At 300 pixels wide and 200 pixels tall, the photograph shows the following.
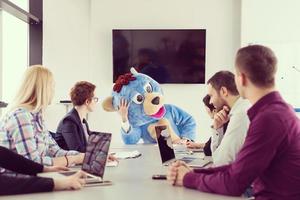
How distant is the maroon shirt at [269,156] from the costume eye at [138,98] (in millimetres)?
2107

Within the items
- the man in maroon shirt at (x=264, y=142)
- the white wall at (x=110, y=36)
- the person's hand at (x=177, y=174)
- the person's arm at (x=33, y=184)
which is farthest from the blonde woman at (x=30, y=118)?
the white wall at (x=110, y=36)

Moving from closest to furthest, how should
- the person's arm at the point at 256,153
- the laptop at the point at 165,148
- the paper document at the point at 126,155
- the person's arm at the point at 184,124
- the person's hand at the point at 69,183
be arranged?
the person's arm at the point at 256,153 → the person's hand at the point at 69,183 → the laptop at the point at 165,148 → the paper document at the point at 126,155 → the person's arm at the point at 184,124

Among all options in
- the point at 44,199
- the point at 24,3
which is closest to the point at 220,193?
the point at 44,199

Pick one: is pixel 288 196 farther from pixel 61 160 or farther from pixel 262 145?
pixel 61 160

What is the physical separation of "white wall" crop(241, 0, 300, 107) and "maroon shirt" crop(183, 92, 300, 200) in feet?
11.8

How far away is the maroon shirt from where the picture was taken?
1576 millimetres

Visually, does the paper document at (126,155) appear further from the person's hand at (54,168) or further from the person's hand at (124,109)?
the person's hand at (124,109)

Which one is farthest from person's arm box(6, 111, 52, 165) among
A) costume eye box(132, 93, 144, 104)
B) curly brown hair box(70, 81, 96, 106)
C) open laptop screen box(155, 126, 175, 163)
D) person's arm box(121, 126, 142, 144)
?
person's arm box(121, 126, 142, 144)

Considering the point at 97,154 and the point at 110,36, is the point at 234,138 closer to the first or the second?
the point at 97,154

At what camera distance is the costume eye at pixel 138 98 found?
12.3ft

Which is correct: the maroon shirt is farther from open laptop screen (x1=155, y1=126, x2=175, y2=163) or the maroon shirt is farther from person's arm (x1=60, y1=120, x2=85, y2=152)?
person's arm (x1=60, y1=120, x2=85, y2=152)

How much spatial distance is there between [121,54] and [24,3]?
1270mm

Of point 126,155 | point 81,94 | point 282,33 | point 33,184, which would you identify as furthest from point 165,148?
point 282,33

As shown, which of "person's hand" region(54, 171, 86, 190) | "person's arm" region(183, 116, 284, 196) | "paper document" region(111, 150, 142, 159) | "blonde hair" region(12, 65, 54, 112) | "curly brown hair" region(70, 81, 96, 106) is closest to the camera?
"person's arm" region(183, 116, 284, 196)
